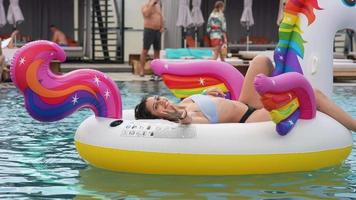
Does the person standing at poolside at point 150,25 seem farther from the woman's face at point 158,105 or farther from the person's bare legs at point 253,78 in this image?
the woman's face at point 158,105

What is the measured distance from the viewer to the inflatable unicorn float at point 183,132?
16.5 ft

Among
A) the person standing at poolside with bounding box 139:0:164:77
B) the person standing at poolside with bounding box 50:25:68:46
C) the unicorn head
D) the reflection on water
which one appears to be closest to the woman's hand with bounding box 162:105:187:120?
the reflection on water

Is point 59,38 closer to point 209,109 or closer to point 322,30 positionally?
point 322,30

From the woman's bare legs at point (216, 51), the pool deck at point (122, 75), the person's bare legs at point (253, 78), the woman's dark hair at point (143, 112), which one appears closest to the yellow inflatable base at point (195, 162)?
the woman's dark hair at point (143, 112)

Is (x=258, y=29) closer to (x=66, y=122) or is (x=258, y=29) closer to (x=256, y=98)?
(x=66, y=122)

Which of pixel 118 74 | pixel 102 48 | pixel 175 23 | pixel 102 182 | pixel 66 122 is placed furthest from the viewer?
pixel 102 48

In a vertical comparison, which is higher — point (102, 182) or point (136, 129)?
point (136, 129)

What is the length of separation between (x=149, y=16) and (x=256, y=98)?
9.70m

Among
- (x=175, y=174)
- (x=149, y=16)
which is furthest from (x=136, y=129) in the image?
(x=149, y=16)

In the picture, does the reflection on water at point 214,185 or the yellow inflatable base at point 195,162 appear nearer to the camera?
the reflection on water at point 214,185

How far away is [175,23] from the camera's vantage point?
1925cm

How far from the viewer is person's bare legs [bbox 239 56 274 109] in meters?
5.76

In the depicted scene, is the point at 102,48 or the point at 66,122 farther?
the point at 102,48

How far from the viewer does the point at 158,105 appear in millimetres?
5371
